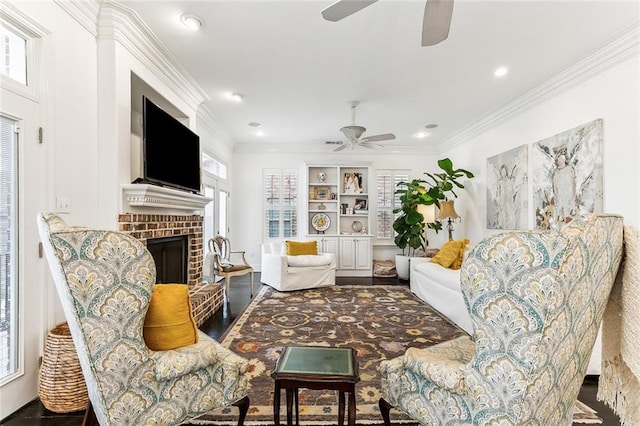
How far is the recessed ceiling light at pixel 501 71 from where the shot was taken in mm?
3355

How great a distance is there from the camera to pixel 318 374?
4.76 feet

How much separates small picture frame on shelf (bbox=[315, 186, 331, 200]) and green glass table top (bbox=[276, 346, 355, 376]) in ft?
17.2

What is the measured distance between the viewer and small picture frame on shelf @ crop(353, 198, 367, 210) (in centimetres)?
694

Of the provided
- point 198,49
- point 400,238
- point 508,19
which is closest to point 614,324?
point 508,19

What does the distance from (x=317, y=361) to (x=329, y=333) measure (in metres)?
1.71

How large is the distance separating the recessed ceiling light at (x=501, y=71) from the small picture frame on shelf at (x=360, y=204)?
12.5 ft

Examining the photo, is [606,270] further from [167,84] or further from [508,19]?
[167,84]

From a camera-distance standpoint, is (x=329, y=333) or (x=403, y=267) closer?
(x=329, y=333)

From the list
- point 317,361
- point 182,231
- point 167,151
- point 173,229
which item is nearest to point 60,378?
point 317,361

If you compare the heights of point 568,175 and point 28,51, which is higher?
point 28,51

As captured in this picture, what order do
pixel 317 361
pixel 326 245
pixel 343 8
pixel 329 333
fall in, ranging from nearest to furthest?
pixel 317 361 → pixel 343 8 → pixel 329 333 → pixel 326 245

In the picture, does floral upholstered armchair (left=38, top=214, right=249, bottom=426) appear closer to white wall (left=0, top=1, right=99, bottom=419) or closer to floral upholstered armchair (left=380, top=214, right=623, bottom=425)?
white wall (left=0, top=1, right=99, bottom=419)

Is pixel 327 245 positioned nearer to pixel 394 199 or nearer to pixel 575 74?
pixel 394 199

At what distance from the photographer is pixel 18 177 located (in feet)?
6.31
